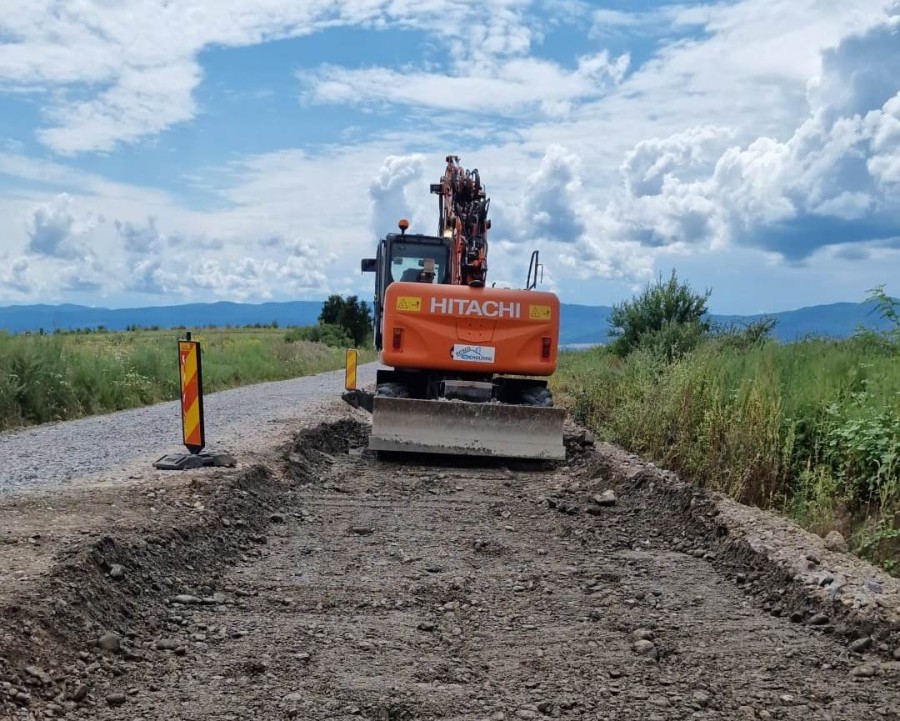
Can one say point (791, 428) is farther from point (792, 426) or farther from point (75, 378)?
point (75, 378)

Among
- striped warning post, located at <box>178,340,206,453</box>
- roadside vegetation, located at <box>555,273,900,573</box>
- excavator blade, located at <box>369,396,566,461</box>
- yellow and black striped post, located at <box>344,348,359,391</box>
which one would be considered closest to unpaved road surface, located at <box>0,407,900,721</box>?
roadside vegetation, located at <box>555,273,900,573</box>

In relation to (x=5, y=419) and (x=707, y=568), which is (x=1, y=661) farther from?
(x=5, y=419)

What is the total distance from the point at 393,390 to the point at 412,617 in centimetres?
695

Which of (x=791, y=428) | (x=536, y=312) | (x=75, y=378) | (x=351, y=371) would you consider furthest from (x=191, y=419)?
(x=351, y=371)

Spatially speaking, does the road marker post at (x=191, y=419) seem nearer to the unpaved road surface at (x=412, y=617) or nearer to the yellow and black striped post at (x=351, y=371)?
the unpaved road surface at (x=412, y=617)

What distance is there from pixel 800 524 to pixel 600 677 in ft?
11.7

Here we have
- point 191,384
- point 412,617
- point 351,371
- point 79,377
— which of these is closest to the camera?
point 412,617

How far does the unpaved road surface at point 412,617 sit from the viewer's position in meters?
3.88

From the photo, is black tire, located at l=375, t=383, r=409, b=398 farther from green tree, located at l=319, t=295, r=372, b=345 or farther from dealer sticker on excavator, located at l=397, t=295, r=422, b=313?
green tree, located at l=319, t=295, r=372, b=345

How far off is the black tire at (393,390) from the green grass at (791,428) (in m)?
2.84

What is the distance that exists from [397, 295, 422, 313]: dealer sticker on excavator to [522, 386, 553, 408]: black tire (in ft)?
6.15

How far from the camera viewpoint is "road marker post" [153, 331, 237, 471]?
867 centimetres

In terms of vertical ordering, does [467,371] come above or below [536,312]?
below

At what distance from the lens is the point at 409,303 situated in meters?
11.2
